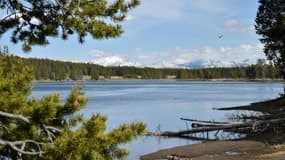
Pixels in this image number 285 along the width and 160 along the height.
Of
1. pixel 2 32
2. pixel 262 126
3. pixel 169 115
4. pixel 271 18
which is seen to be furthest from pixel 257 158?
pixel 271 18

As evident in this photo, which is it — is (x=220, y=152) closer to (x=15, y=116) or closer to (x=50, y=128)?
(x=50, y=128)

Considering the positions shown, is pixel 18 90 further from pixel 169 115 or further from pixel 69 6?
pixel 169 115

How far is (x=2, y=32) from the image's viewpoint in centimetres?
742

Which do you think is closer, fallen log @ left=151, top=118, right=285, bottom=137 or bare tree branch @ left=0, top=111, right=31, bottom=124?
bare tree branch @ left=0, top=111, right=31, bottom=124

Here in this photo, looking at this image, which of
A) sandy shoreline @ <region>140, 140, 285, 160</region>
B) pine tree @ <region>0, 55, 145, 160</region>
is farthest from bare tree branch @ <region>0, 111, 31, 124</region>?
sandy shoreline @ <region>140, 140, 285, 160</region>

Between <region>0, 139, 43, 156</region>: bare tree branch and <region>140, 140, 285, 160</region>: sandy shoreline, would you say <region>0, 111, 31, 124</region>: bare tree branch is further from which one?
<region>140, 140, 285, 160</region>: sandy shoreline

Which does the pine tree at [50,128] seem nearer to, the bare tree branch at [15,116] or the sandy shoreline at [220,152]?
the bare tree branch at [15,116]

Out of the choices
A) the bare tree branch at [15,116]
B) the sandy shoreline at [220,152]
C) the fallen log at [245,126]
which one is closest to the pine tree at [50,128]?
the bare tree branch at [15,116]

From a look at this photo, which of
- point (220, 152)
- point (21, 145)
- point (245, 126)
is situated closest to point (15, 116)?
point (21, 145)

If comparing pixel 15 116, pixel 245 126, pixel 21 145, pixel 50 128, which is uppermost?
pixel 15 116

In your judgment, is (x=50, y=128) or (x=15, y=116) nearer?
(x=15, y=116)

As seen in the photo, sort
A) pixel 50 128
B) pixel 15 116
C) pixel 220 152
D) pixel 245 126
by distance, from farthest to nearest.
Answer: pixel 245 126 → pixel 220 152 → pixel 50 128 → pixel 15 116

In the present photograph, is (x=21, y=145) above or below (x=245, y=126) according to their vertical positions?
above

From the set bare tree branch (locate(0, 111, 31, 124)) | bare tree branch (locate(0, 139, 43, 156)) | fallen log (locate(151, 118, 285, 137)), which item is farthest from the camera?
fallen log (locate(151, 118, 285, 137))
